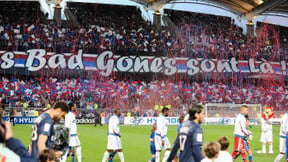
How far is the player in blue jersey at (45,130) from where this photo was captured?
19.7ft

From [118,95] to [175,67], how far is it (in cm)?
716

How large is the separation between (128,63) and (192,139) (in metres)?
34.4

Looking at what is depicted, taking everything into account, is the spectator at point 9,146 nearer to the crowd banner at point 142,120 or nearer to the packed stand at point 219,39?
the crowd banner at point 142,120

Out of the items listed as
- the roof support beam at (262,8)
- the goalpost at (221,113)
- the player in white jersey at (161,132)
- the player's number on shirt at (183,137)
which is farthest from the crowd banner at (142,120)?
the player's number on shirt at (183,137)

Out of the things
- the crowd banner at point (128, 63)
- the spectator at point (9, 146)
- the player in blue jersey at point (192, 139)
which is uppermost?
the crowd banner at point (128, 63)

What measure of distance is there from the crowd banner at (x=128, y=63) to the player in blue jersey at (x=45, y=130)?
32163 millimetres

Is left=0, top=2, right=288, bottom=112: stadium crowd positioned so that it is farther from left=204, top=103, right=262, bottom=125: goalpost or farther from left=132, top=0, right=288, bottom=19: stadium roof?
left=204, top=103, right=262, bottom=125: goalpost

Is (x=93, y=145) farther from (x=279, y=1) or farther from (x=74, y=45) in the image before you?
(x=279, y=1)

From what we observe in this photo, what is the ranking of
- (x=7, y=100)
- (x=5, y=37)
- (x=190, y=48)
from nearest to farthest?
(x=7, y=100)
(x=5, y=37)
(x=190, y=48)

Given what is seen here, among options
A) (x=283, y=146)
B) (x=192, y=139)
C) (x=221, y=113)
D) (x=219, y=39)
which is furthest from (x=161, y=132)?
(x=219, y=39)

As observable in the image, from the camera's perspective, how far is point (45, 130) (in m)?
6.10

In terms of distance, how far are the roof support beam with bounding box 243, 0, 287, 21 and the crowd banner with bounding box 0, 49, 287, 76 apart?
564 centimetres

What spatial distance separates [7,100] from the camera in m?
34.4

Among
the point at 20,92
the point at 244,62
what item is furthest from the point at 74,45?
the point at 244,62
